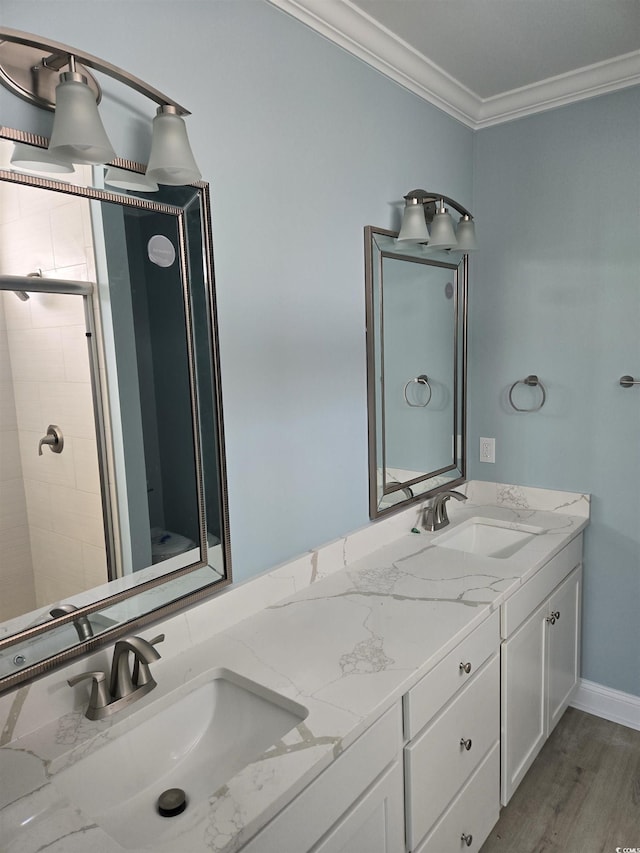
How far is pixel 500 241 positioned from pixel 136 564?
1.99m

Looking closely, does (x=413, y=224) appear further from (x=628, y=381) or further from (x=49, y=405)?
(x=49, y=405)

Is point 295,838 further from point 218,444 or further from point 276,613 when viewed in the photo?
point 218,444

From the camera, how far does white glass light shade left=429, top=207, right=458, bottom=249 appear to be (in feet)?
6.91

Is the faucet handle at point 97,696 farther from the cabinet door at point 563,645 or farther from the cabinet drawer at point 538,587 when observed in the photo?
the cabinet door at point 563,645

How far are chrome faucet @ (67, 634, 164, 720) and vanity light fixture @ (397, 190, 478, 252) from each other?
1.49 m

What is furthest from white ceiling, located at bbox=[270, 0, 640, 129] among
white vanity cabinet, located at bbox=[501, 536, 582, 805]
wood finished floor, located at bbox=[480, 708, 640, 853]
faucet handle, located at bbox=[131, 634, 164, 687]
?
wood finished floor, located at bbox=[480, 708, 640, 853]

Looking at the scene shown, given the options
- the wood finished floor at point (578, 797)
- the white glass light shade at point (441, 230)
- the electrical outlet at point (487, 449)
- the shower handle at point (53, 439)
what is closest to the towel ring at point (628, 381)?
the electrical outlet at point (487, 449)

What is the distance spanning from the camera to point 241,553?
63.6 inches

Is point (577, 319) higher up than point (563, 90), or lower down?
lower down

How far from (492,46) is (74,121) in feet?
5.12

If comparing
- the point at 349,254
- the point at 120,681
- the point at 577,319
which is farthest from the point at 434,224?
the point at 120,681

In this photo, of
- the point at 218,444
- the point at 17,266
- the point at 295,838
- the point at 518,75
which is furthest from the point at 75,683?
the point at 518,75

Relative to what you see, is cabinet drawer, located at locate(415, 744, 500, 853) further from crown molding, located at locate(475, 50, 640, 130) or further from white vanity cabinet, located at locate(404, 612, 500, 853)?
crown molding, located at locate(475, 50, 640, 130)

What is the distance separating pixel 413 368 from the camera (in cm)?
228
